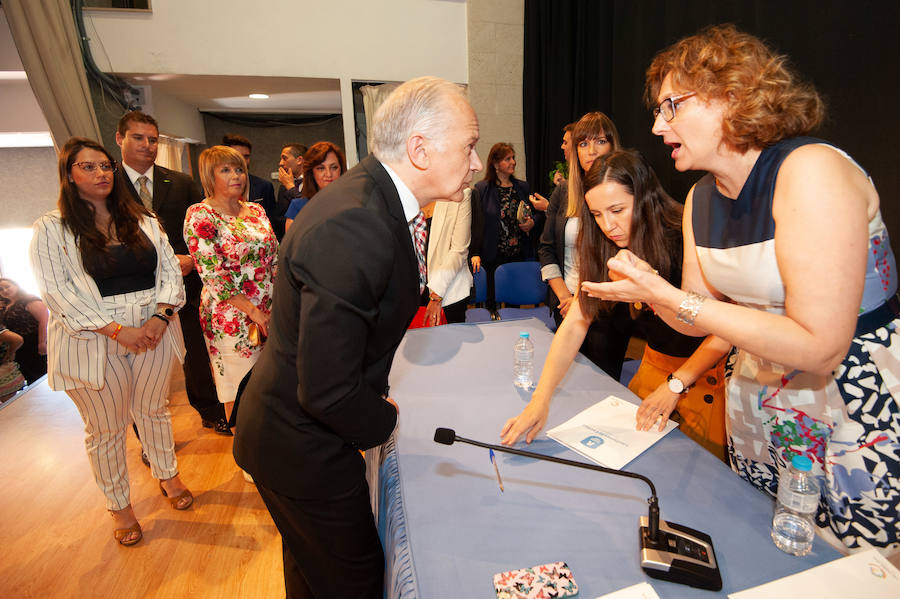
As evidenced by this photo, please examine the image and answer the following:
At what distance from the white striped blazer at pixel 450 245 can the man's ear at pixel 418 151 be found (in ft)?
6.05

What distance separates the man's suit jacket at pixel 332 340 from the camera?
86 centimetres

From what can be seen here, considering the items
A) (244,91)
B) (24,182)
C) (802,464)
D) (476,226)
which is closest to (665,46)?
(476,226)

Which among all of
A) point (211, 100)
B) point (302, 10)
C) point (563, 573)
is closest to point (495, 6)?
point (302, 10)

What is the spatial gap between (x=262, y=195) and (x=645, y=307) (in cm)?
314

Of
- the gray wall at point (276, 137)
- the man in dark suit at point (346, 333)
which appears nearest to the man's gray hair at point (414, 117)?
the man in dark suit at point (346, 333)

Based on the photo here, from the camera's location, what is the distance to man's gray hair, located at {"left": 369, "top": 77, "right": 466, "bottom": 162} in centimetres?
102

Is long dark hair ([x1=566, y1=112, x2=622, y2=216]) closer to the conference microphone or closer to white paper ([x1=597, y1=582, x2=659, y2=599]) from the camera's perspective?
the conference microphone

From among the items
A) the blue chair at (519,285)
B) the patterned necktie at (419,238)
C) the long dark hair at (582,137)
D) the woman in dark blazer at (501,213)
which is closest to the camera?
the patterned necktie at (419,238)

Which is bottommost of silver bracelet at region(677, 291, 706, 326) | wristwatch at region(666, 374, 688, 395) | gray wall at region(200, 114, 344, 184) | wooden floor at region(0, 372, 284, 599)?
wooden floor at region(0, 372, 284, 599)

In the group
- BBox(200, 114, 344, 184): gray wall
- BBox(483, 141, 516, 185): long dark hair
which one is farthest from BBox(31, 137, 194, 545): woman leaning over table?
BBox(200, 114, 344, 184): gray wall

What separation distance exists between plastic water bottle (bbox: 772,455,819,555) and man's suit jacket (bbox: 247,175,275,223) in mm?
3647

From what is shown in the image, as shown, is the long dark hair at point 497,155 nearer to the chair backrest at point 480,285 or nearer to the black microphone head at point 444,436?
the chair backrest at point 480,285

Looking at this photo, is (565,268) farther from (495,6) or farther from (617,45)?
(495,6)

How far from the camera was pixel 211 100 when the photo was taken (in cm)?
669
